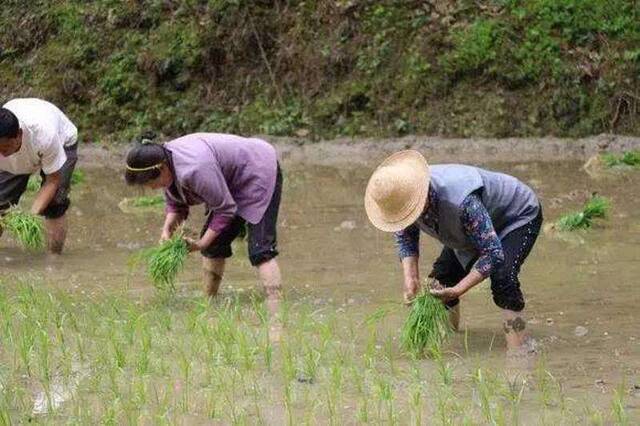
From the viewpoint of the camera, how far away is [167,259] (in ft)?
20.6

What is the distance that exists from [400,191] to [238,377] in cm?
101

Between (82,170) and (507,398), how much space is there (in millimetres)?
8260

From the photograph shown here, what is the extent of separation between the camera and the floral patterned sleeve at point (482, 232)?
510 centimetres

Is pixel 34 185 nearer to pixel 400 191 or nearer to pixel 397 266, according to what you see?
pixel 397 266

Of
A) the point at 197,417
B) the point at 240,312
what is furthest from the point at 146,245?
the point at 197,417

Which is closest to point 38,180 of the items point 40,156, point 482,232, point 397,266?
point 40,156

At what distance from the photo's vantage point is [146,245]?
8266 millimetres

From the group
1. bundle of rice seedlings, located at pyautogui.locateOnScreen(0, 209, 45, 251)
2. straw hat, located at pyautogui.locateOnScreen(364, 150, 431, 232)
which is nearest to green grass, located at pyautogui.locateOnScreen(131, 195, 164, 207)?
bundle of rice seedlings, located at pyautogui.locateOnScreen(0, 209, 45, 251)

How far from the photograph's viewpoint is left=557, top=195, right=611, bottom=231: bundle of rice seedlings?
8.08m

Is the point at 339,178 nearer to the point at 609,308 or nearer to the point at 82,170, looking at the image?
the point at 82,170

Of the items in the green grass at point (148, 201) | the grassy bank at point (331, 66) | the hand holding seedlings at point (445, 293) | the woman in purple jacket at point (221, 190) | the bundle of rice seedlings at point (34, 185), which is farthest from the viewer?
the grassy bank at point (331, 66)

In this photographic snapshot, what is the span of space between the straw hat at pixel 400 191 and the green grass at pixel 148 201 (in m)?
4.89

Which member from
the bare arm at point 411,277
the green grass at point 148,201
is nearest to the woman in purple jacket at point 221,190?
the bare arm at point 411,277

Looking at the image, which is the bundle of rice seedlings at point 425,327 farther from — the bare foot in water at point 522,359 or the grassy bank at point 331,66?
the grassy bank at point 331,66
